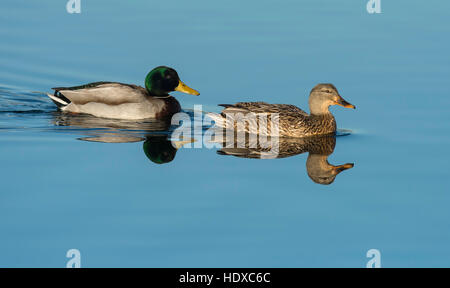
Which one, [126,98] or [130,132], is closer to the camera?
[130,132]

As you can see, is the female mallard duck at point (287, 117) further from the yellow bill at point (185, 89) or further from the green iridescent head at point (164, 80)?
the green iridescent head at point (164, 80)

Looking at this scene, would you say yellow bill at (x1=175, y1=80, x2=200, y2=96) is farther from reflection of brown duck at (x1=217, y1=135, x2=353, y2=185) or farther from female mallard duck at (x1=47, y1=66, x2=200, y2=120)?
reflection of brown duck at (x1=217, y1=135, x2=353, y2=185)

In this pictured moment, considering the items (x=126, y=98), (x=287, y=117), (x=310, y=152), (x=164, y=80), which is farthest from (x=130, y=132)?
(x=310, y=152)

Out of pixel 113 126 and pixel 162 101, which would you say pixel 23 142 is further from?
pixel 162 101

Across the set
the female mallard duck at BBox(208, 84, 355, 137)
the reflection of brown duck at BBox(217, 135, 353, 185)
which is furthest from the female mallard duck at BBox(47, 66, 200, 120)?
Result: the reflection of brown duck at BBox(217, 135, 353, 185)

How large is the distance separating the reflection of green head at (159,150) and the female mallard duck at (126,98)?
1.65 meters

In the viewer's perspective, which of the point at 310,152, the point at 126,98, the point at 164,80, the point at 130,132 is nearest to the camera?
the point at 310,152

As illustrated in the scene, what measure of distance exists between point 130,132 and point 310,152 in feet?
9.40

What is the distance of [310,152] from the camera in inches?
440

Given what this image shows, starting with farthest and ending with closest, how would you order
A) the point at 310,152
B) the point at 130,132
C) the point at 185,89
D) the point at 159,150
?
1. the point at 185,89
2. the point at 130,132
3. the point at 310,152
4. the point at 159,150

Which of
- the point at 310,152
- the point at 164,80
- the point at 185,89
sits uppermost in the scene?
the point at 164,80

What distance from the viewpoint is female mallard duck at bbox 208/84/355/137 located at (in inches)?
470

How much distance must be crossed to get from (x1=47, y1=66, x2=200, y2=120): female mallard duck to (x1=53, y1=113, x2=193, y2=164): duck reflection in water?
0.59 ft

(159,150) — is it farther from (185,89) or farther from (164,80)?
(164,80)
